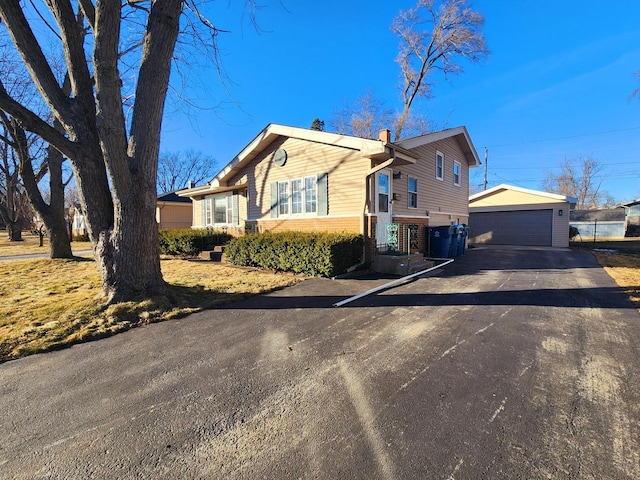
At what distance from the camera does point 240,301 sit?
570 centimetres

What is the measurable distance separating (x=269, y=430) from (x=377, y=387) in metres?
1.01

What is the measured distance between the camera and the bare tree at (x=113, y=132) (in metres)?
4.73

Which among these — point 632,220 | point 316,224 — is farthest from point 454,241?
point 632,220

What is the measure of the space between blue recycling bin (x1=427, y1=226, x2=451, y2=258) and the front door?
9.87 ft

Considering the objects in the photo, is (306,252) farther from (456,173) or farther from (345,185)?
(456,173)

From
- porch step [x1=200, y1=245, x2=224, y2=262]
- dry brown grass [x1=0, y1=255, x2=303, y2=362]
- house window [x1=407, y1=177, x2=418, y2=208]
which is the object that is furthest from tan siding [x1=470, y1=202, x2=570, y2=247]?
porch step [x1=200, y1=245, x2=224, y2=262]

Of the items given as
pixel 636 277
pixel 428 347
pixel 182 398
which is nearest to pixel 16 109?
pixel 182 398

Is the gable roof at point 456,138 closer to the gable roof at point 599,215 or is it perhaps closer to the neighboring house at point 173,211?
the gable roof at point 599,215

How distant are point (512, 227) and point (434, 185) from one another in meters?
9.85

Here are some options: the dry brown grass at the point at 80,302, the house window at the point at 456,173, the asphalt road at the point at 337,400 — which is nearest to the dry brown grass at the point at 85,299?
the dry brown grass at the point at 80,302

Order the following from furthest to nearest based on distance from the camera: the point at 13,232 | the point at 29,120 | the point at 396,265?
the point at 13,232
the point at 396,265
the point at 29,120

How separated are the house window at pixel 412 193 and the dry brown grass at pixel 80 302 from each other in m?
5.58

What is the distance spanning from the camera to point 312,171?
1006 cm

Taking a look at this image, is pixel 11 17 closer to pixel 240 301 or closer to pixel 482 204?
pixel 240 301
